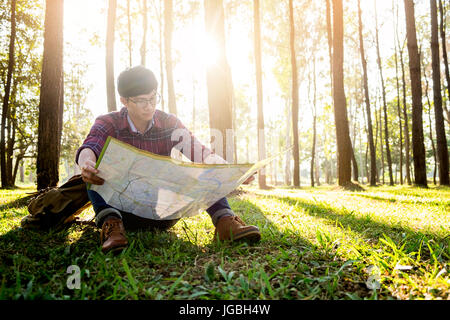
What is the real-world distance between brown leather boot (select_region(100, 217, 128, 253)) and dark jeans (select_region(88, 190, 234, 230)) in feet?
0.33

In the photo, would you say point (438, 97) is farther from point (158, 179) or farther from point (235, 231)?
point (158, 179)

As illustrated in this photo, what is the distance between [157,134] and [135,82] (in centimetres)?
46

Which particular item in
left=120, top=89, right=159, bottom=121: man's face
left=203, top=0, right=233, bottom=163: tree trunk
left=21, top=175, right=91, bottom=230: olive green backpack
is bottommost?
left=21, top=175, right=91, bottom=230: olive green backpack

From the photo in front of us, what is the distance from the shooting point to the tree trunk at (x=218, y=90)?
5.43 meters

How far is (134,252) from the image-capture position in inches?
64.0

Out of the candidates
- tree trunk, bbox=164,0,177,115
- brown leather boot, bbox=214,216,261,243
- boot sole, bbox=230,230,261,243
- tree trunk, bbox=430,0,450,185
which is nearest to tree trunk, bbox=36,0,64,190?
brown leather boot, bbox=214,216,261,243

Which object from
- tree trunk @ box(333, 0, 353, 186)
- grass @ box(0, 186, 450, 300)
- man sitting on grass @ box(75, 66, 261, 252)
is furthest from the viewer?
tree trunk @ box(333, 0, 353, 186)

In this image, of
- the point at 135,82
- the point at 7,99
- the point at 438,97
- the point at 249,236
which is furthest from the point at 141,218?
the point at 438,97

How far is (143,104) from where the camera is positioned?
1.97 meters

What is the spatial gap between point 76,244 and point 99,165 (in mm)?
673

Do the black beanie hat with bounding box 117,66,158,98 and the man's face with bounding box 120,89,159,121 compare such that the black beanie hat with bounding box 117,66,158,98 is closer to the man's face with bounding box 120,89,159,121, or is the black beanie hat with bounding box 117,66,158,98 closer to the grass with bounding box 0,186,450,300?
the man's face with bounding box 120,89,159,121

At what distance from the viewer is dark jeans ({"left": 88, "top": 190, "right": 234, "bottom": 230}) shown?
1.82 metres
